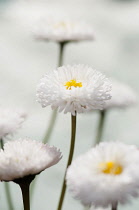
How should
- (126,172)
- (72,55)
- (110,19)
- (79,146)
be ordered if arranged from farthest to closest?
(110,19) → (72,55) → (79,146) → (126,172)

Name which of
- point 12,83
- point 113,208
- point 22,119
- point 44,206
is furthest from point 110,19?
point 113,208

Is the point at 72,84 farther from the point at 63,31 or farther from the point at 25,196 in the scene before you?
the point at 63,31

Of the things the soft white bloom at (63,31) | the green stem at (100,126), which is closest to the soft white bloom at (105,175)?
the green stem at (100,126)

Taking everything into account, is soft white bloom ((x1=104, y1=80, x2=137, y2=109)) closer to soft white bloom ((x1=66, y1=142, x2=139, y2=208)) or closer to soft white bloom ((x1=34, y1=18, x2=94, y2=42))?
soft white bloom ((x1=34, y1=18, x2=94, y2=42))

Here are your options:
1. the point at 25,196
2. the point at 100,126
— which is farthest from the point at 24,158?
the point at 100,126

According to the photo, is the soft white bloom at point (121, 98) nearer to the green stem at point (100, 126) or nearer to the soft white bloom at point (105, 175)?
the green stem at point (100, 126)

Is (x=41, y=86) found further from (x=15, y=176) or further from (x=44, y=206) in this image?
(x=44, y=206)
